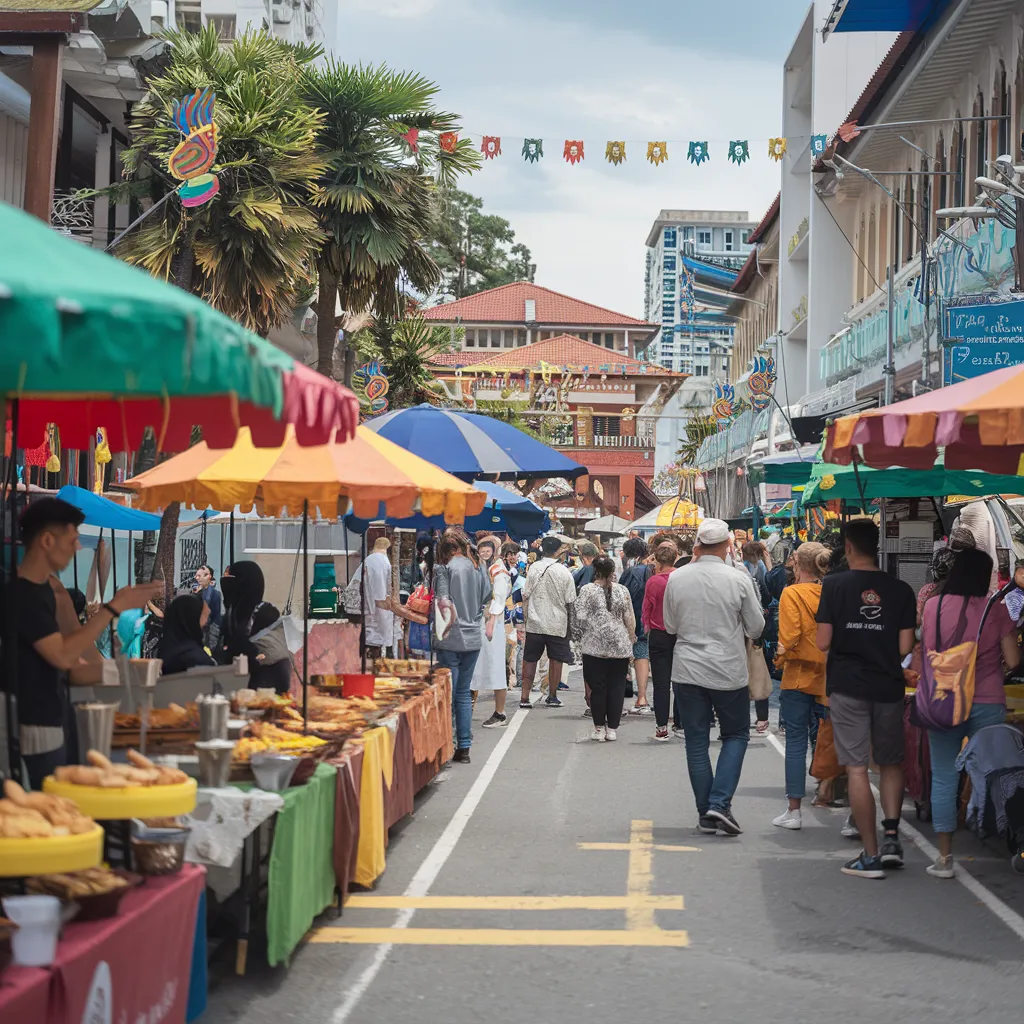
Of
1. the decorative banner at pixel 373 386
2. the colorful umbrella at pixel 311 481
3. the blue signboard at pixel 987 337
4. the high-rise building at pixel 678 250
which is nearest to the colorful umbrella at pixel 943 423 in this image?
the colorful umbrella at pixel 311 481

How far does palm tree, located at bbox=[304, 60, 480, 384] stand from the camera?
23.4 metres

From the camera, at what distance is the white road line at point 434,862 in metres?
6.29

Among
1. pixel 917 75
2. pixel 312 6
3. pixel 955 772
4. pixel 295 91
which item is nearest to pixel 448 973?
pixel 955 772

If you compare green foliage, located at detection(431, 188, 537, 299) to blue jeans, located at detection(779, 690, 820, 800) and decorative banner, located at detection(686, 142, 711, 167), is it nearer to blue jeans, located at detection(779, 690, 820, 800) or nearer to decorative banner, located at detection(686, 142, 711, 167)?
decorative banner, located at detection(686, 142, 711, 167)

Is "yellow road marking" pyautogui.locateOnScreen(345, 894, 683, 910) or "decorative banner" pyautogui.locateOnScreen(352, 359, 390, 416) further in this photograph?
"decorative banner" pyautogui.locateOnScreen(352, 359, 390, 416)

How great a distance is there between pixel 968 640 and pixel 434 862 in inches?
134

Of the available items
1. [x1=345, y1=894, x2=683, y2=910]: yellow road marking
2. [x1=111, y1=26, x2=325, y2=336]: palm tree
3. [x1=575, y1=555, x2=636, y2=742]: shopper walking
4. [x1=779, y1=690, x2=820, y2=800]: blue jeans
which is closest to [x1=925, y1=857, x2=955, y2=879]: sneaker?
[x1=345, y1=894, x2=683, y2=910]: yellow road marking

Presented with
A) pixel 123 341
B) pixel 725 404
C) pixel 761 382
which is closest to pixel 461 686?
pixel 123 341

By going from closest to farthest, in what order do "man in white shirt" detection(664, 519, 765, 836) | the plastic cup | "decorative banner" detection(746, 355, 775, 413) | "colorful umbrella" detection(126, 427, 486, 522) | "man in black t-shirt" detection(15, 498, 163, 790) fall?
the plastic cup
"man in black t-shirt" detection(15, 498, 163, 790)
"colorful umbrella" detection(126, 427, 486, 522)
"man in white shirt" detection(664, 519, 765, 836)
"decorative banner" detection(746, 355, 775, 413)

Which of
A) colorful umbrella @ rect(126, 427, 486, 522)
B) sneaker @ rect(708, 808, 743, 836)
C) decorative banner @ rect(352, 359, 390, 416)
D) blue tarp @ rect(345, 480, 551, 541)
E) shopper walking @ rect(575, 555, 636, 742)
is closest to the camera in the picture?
colorful umbrella @ rect(126, 427, 486, 522)

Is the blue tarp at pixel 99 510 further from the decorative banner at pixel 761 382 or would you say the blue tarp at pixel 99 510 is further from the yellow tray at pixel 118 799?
the decorative banner at pixel 761 382

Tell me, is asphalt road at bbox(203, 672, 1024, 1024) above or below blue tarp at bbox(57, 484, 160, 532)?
below

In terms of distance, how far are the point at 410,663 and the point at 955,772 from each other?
5.82 metres

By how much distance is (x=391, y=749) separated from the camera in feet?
30.7
